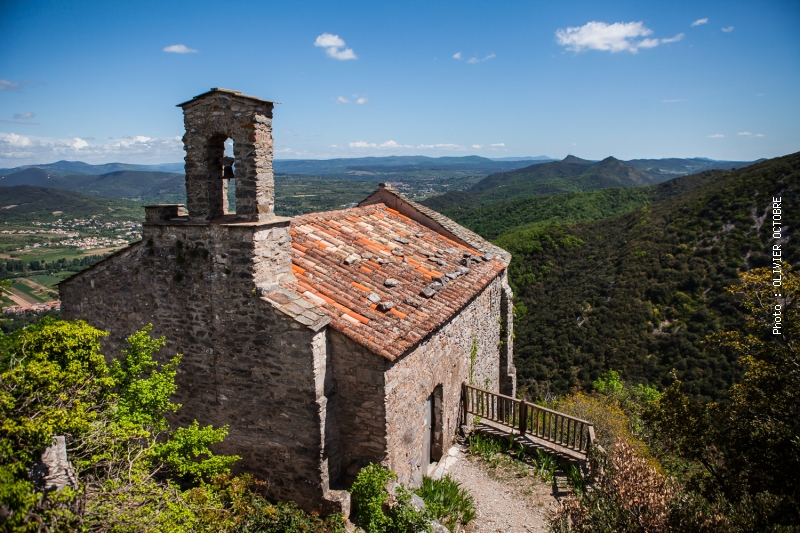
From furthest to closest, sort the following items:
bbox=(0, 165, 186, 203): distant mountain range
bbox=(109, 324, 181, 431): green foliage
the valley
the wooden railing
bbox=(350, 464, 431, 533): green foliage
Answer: bbox=(0, 165, 186, 203): distant mountain range < the valley < the wooden railing < bbox=(350, 464, 431, 533): green foliage < bbox=(109, 324, 181, 431): green foliage

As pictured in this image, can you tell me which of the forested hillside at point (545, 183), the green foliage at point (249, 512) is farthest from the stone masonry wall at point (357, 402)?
the forested hillside at point (545, 183)

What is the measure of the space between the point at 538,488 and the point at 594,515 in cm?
416

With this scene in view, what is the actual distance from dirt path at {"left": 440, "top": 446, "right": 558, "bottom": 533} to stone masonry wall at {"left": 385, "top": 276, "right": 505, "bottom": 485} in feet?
2.43

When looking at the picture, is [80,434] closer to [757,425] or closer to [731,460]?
[757,425]

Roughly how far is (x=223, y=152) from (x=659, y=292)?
2795 cm

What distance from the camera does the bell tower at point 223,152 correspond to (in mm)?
7492

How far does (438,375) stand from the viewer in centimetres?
1020

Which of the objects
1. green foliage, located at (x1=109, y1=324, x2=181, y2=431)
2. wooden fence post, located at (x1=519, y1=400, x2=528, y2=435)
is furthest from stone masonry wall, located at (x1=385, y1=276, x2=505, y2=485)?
green foliage, located at (x1=109, y1=324, x2=181, y2=431)

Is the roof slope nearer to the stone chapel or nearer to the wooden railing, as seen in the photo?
the wooden railing

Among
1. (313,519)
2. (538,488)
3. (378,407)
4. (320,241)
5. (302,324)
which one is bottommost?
(538,488)

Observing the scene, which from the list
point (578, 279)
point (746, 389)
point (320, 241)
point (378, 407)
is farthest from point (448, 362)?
point (578, 279)

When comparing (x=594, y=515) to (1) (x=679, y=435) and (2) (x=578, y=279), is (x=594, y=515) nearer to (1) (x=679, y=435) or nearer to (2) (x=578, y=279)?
(1) (x=679, y=435)

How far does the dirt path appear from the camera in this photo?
29.6 ft

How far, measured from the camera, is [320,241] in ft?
34.9
